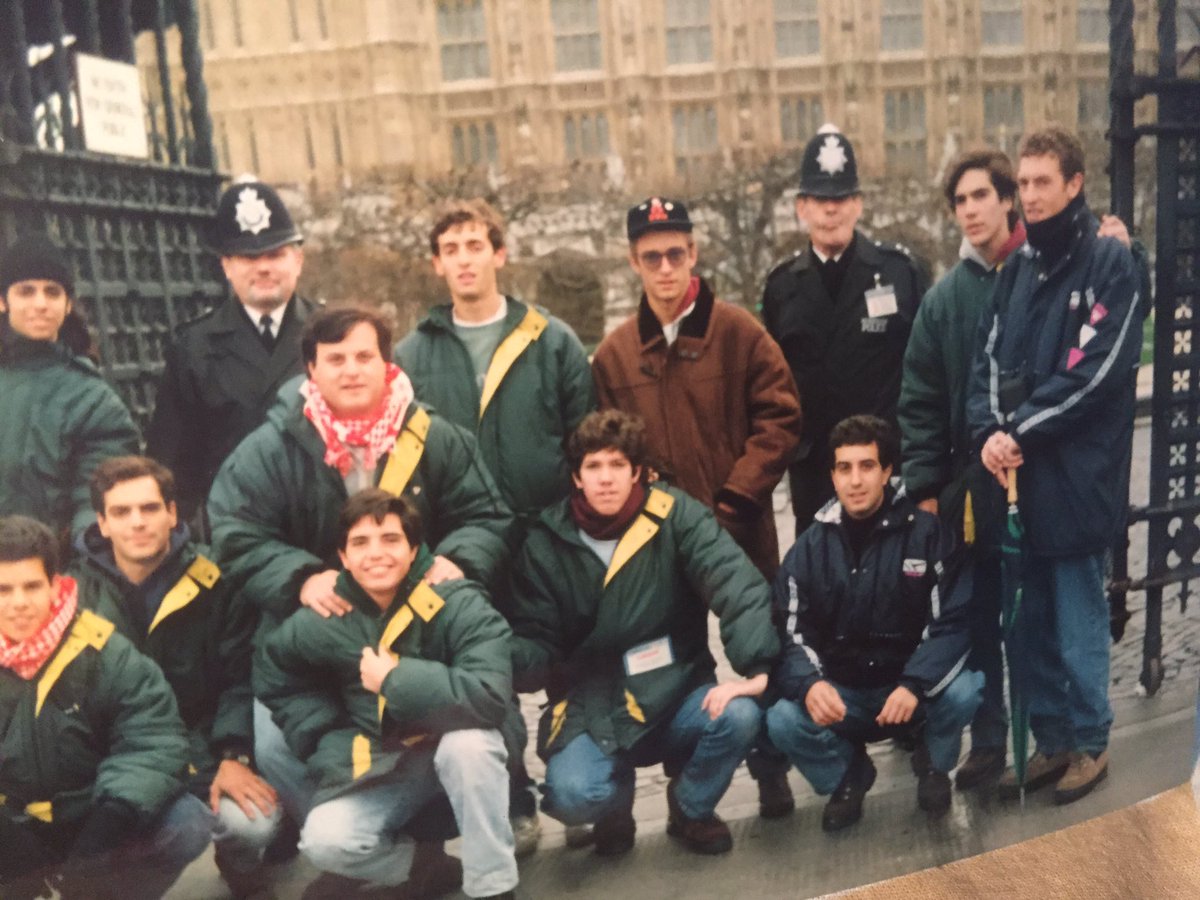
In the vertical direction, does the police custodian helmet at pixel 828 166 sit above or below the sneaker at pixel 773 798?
above

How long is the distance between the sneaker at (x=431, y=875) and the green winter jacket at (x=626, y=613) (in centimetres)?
32

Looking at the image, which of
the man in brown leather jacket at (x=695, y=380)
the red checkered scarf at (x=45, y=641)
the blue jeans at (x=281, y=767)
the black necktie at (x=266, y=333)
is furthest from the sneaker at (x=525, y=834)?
the black necktie at (x=266, y=333)

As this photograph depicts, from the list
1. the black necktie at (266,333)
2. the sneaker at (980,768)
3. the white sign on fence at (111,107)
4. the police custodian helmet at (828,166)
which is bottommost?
the sneaker at (980,768)

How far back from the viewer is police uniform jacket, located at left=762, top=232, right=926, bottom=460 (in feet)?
9.22

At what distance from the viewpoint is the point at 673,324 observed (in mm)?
2721

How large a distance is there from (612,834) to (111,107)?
192 cm

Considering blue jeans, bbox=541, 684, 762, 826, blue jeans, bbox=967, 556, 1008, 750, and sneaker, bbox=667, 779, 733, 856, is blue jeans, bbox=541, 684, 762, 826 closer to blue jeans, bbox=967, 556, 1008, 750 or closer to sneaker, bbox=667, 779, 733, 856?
sneaker, bbox=667, 779, 733, 856

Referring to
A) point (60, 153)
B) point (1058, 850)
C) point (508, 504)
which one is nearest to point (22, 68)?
point (60, 153)

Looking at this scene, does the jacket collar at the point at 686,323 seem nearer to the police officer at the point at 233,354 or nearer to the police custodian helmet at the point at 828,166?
the police custodian helmet at the point at 828,166

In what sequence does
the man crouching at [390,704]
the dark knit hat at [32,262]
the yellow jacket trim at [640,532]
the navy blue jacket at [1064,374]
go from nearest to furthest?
the dark knit hat at [32,262] → the man crouching at [390,704] → the yellow jacket trim at [640,532] → the navy blue jacket at [1064,374]

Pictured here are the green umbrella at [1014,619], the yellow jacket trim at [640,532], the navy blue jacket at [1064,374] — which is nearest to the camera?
the yellow jacket trim at [640,532]

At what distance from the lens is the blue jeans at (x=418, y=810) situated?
99.4 inches

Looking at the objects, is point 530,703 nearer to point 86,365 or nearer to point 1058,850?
point 86,365

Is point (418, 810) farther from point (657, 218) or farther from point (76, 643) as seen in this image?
point (657, 218)
